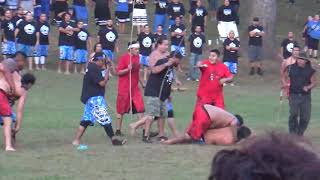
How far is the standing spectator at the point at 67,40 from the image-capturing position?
2466 centimetres

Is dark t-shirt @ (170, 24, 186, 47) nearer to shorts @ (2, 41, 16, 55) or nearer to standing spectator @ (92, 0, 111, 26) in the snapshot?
standing spectator @ (92, 0, 111, 26)

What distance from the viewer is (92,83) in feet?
43.0

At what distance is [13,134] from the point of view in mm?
13031

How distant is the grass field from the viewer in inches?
413

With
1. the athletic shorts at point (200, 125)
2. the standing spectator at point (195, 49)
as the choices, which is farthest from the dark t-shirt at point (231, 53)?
the athletic shorts at point (200, 125)

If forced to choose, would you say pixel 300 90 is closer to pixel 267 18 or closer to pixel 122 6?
pixel 267 18

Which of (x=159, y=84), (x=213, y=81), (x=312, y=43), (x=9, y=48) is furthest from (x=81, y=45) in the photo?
(x=159, y=84)

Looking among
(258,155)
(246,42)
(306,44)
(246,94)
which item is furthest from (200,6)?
(258,155)

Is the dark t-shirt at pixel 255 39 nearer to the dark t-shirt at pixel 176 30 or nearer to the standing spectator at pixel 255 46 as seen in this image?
the standing spectator at pixel 255 46

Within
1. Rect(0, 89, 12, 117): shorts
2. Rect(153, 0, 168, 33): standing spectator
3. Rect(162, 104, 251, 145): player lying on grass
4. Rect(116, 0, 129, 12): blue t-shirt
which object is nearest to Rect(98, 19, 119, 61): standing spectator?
Rect(153, 0, 168, 33): standing spectator

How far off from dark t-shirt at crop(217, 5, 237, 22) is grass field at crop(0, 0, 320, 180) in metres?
4.88

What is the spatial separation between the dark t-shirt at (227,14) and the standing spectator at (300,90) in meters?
14.4

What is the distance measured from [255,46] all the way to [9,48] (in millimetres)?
8322

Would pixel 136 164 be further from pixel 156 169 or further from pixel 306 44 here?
pixel 306 44
